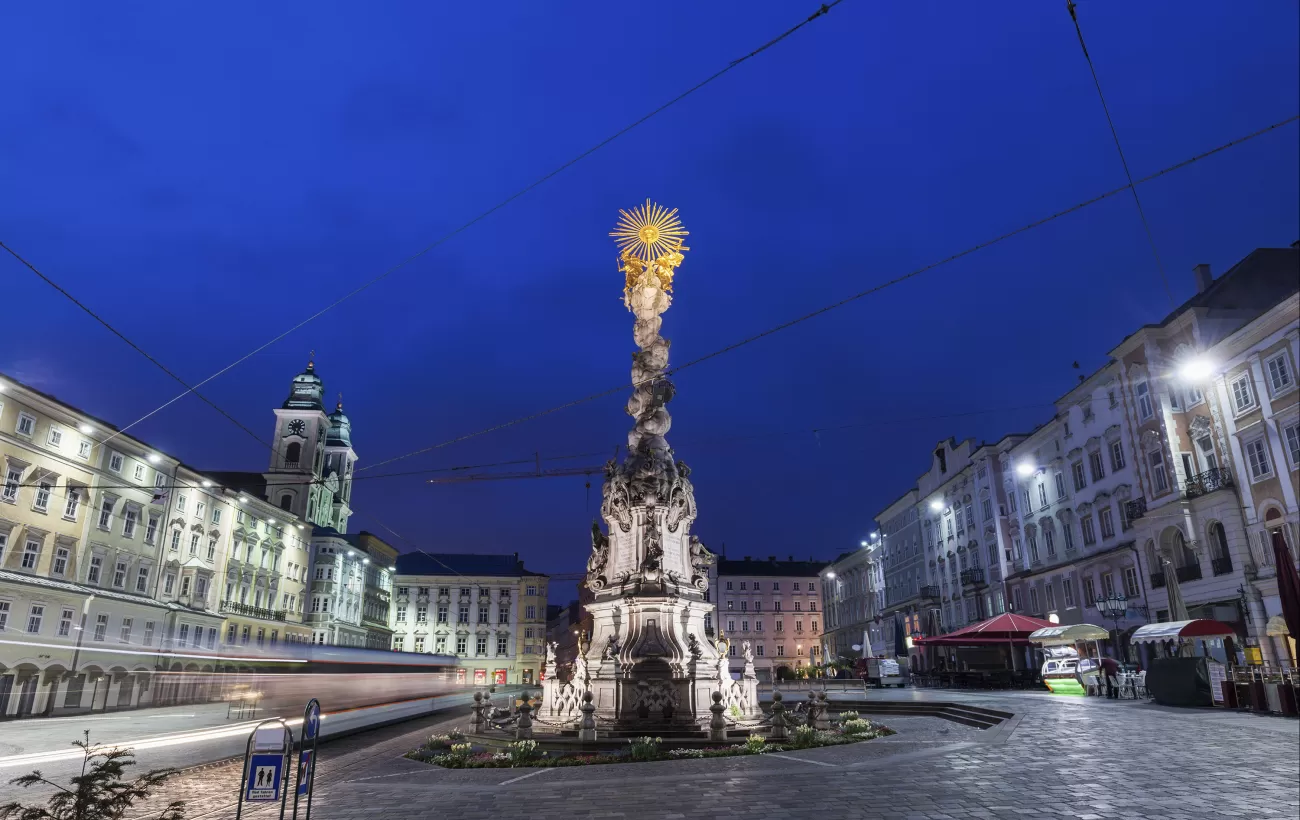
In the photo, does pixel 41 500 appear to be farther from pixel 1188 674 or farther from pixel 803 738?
pixel 1188 674

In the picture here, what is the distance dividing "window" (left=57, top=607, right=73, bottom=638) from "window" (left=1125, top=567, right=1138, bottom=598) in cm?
4975

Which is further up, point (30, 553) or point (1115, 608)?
point (30, 553)

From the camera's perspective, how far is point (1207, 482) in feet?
101

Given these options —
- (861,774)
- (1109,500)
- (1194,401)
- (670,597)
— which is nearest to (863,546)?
(1109,500)

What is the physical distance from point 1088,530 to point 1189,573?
351 inches

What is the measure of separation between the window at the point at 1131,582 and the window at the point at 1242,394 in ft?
32.7

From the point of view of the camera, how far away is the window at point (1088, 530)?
40125 millimetres

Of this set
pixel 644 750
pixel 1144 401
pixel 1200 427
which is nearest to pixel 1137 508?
pixel 1144 401

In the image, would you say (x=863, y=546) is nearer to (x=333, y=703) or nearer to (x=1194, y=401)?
(x=1194, y=401)

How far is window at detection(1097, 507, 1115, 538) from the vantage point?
38.2 metres

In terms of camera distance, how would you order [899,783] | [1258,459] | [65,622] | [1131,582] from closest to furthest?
[899,783] → [1258,459] → [65,622] → [1131,582]

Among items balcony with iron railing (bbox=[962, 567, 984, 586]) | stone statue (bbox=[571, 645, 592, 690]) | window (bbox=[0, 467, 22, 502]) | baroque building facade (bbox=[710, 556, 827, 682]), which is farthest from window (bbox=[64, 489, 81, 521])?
baroque building facade (bbox=[710, 556, 827, 682])

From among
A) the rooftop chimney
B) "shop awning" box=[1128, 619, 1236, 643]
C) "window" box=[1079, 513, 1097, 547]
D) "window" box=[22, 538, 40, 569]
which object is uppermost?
the rooftop chimney

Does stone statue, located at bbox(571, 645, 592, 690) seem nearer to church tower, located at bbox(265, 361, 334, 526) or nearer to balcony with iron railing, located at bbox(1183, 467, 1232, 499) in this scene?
balcony with iron railing, located at bbox(1183, 467, 1232, 499)
